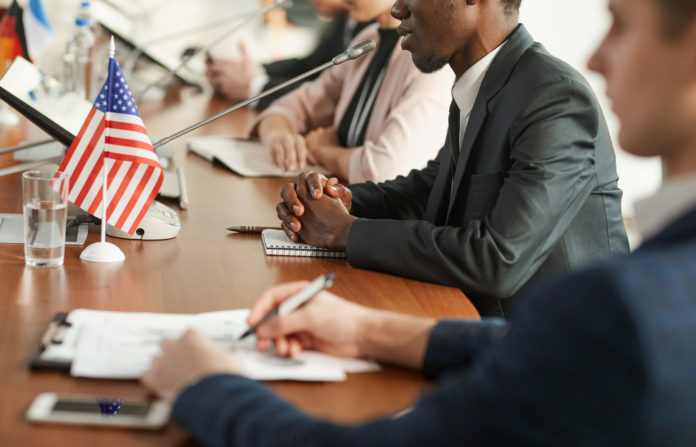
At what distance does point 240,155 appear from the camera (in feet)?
7.25

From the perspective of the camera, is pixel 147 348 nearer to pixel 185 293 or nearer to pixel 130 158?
pixel 185 293

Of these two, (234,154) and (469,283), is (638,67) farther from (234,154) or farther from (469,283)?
(234,154)

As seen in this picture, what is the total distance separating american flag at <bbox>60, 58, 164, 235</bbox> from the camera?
1.19m

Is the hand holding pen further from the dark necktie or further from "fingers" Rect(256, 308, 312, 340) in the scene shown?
the dark necktie

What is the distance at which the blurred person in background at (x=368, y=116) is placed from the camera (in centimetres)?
194

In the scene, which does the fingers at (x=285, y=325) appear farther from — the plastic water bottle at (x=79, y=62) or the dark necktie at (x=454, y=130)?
the plastic water bottle at (x=79, y=62)

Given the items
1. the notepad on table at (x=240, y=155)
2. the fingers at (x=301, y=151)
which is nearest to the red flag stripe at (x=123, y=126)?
the notepad on table at (x=240, y=155)

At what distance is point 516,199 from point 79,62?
1950mm

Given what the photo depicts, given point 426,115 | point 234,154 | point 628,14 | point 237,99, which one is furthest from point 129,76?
point 628,14

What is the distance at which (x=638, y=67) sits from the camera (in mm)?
635

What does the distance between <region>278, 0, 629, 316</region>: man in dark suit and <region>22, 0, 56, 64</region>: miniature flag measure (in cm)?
167

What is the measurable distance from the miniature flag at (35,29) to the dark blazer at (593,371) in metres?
2.55

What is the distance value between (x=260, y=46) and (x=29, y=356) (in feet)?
15.5

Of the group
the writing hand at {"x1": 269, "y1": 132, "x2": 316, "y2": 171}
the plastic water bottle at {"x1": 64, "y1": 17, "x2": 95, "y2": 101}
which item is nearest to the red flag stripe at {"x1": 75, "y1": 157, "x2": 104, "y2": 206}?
the writing hand at {"x1": 269, "y1": 132, "x2": 316, "y2": 171}
